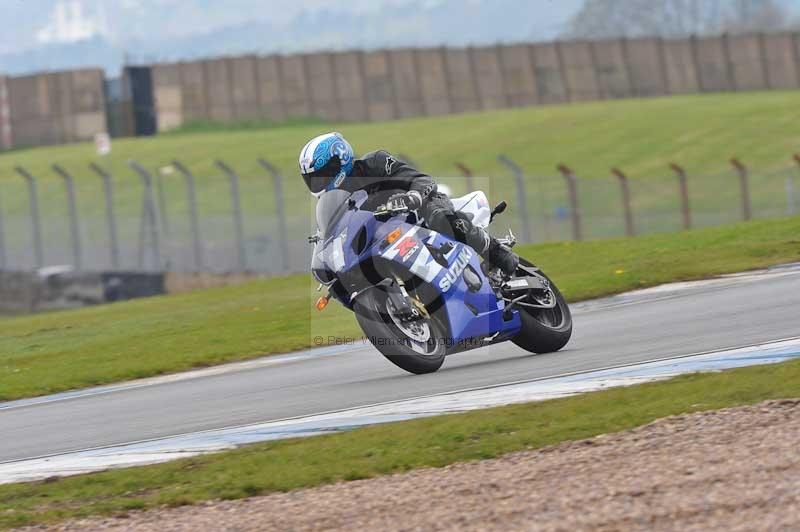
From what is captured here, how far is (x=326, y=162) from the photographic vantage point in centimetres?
1083

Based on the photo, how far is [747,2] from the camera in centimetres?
10975

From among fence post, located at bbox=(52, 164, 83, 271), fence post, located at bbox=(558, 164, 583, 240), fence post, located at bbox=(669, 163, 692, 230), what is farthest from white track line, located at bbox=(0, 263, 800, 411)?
fence post, located at bbox=(52, 164, 83, 271)

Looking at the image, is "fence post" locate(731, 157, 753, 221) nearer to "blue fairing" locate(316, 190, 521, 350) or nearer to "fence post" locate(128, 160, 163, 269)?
"fence post" locate(128, 160, 163, 269)

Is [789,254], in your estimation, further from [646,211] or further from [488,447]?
[646,211]

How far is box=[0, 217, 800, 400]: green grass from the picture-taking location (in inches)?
591

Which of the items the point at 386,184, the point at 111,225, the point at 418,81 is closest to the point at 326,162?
the point at 386,184

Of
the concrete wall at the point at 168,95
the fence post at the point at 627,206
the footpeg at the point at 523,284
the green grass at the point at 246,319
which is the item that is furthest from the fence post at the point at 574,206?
the concrete wall at the point at 168,95

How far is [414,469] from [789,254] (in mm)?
9913

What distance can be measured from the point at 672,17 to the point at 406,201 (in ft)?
386

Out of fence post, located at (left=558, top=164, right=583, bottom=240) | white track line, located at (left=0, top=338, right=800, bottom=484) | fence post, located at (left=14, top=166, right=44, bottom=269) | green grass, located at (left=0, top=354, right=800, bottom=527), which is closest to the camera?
green grass, located at (left=0, top=354, right=800, bottom=527)

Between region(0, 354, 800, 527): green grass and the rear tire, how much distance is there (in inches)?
85.6

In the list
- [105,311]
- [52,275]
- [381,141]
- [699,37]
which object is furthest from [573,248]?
[699,37]

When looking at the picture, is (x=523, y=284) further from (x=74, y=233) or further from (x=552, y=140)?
(x=552, y=140)

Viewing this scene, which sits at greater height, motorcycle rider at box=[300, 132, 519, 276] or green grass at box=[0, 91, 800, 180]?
green grass at box=[0, 91, 800, 180]
